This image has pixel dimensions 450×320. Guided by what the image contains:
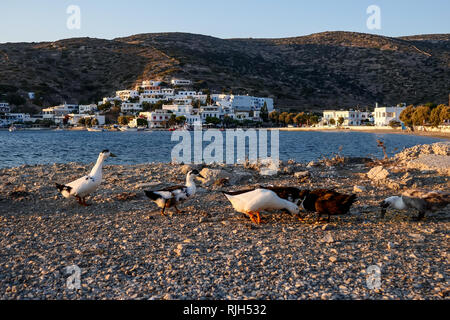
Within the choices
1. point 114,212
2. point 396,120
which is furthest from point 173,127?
point 114,212

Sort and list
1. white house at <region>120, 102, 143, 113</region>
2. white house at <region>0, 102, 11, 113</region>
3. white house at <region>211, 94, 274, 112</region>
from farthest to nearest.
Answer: white house at <region>120, 102, 143, 113</region>
white house at <region>211, 94, 274, 112</region>
white house at <region>0, 102, 11, 113</region>

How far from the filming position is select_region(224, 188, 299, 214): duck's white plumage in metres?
9.39

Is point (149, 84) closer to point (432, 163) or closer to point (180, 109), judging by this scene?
point (180, 109)

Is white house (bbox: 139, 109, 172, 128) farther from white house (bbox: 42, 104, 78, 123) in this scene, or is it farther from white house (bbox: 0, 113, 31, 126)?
white house (bbox: 0, 113, 31, 126)

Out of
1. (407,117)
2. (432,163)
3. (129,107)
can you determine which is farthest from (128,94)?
(432,163)

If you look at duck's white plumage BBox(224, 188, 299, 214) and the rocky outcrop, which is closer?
duck's white plumage BBox(224, 188, 299, 214)

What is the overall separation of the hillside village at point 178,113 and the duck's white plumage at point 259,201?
130110mm

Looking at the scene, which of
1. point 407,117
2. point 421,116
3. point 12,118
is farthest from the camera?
point 12,118

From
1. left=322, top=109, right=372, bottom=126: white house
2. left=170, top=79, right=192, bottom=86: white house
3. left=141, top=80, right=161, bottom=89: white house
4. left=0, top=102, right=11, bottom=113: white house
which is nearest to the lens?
left=322, top=109, right=372, bottom=126: white house

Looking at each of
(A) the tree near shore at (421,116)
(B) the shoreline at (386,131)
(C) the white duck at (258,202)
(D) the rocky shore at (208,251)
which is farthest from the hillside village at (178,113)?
(C) the white duck at (258,202)

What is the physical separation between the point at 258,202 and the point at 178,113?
150 metres

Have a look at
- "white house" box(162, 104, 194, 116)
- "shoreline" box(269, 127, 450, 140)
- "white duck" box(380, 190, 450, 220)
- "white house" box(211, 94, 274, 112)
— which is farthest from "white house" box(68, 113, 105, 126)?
"white duck" box(380, 190, 450, 220)

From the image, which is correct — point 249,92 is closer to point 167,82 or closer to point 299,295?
point 167,82

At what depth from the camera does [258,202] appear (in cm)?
939
